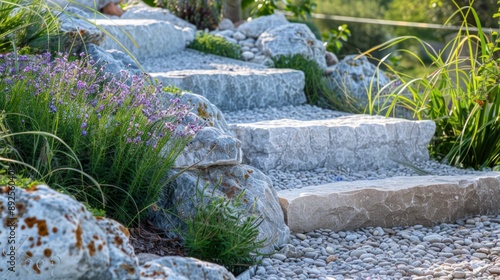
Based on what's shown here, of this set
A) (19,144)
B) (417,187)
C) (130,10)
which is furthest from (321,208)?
(130,10)

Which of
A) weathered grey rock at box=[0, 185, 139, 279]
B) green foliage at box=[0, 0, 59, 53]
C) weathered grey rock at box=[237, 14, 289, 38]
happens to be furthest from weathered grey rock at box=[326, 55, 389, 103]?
weathered grey rock at box=[0, 185, 139, 279]

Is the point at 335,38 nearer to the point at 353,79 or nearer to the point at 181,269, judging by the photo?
the point at 353,79

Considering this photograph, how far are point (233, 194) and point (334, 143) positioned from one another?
1.91 metres

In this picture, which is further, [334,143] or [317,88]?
[317,88]

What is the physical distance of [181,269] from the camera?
2.76 m

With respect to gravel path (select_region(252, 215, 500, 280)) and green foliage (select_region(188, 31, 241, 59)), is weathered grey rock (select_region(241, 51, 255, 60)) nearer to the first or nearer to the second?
green foliage (select_region(188, 31, 241, 59))

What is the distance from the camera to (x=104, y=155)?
3463mm

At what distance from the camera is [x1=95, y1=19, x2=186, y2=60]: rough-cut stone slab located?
26.0 feet

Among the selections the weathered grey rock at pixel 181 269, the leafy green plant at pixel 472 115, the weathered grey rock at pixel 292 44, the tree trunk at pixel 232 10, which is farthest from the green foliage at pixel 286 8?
the weathered grey rock at pixel 181 269

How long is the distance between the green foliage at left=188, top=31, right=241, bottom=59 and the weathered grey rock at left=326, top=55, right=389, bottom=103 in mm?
1159

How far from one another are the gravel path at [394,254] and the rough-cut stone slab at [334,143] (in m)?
1.18

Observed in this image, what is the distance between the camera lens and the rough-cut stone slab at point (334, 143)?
5348 mm

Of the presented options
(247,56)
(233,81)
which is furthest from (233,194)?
(247,56)

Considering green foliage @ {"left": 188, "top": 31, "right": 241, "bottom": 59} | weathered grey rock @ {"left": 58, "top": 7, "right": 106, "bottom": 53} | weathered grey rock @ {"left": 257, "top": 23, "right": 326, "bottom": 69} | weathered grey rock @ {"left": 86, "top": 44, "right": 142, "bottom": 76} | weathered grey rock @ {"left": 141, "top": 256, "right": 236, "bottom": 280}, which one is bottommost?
green foliage @ {"left": 188, "top": 31, "right": 241, "bottom": 59}
